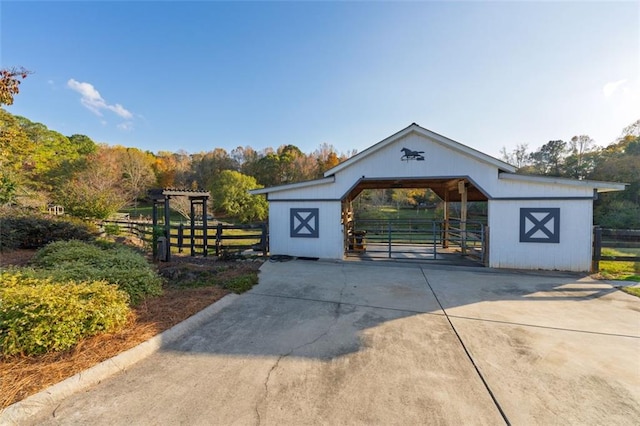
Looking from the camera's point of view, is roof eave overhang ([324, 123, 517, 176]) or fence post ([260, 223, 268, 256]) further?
fence post ([260, 223, 268, 256])

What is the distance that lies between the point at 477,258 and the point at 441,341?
6.55 m

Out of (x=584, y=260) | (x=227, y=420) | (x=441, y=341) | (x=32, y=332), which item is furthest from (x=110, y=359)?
(x=584, y=260)

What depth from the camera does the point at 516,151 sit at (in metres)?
36.7

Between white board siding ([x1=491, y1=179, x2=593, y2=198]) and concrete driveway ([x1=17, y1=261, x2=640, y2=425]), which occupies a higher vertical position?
white board siding ([x1=491, y1=179, x2=593, y2=198])

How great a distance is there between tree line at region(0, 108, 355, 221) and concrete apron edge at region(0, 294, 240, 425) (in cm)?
1735

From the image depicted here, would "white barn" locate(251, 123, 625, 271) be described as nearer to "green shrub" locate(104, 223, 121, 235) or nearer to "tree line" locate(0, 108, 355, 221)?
"green shrub" locate(104, 223, 121, 235)

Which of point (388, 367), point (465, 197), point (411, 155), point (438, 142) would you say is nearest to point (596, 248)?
point (465, 197)

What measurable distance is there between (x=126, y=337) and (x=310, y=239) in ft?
19.5

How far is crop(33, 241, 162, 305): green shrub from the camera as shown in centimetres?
429

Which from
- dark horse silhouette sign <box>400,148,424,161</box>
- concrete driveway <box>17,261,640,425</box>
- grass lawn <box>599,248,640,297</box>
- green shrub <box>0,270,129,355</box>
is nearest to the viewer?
concrete driveway <box>17,261,640,425</box>

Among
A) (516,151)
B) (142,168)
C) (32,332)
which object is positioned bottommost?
(32,332)

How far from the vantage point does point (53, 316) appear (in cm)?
283

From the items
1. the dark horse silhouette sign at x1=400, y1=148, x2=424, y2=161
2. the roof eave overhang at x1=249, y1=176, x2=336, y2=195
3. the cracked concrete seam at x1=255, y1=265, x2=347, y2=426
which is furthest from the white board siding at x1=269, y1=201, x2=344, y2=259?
the cracked concrete seam at x1=255, y1=265, x2=347, y2=426

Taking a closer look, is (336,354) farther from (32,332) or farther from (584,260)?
(584,260)
